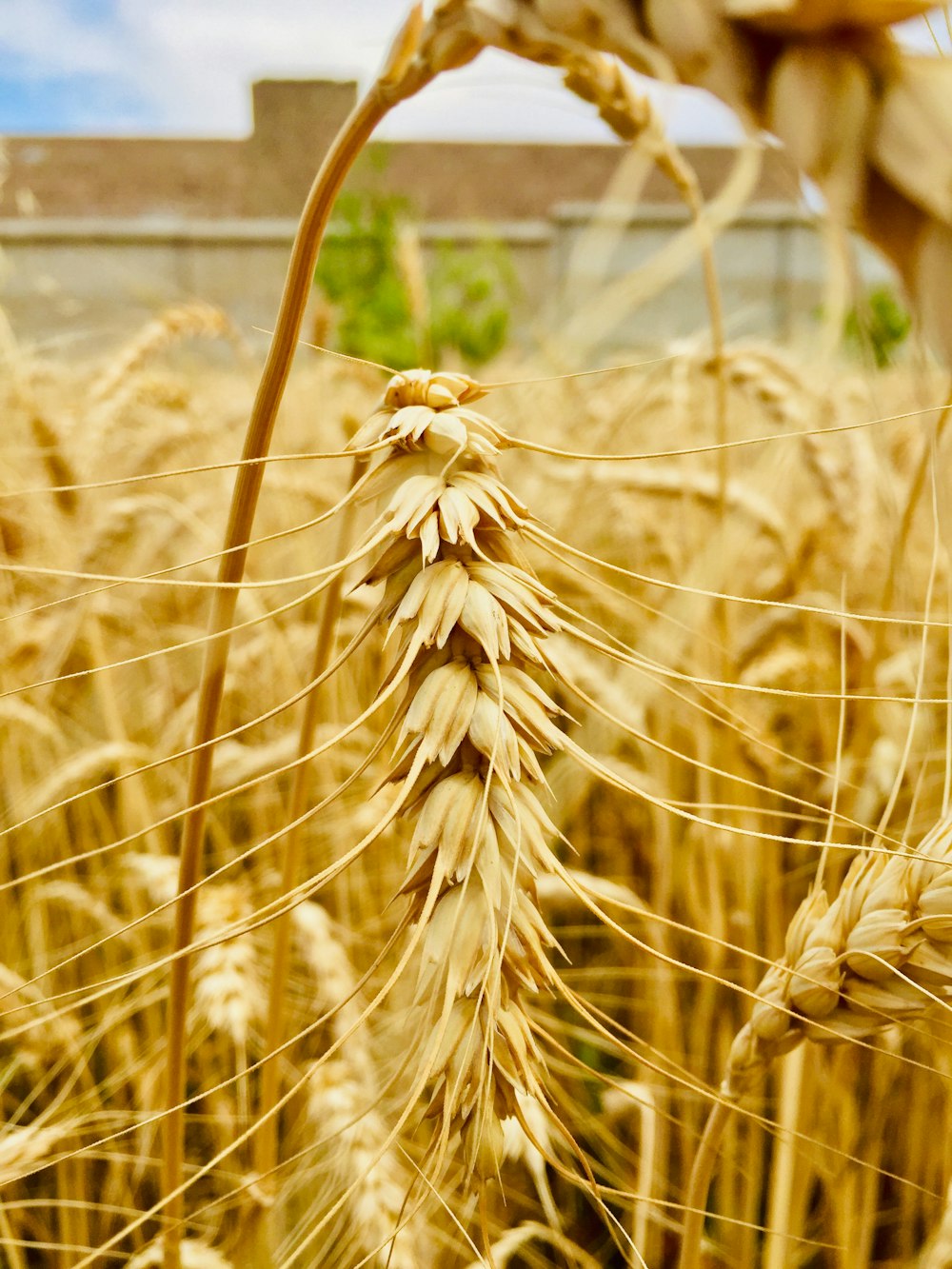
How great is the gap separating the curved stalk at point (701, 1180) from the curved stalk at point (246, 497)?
15cm

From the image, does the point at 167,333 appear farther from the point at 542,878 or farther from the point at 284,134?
the point at 284,134

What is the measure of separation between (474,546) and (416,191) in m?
11.5

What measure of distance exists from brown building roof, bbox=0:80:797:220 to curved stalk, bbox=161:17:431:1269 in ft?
32.7

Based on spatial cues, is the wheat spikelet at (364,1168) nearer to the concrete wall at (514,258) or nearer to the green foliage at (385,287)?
the green foliage at (385,287)

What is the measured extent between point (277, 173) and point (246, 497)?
34.7 feet

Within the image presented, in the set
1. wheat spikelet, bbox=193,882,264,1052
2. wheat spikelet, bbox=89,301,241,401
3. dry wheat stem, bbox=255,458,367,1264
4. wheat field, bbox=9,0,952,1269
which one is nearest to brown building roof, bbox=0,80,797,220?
wheat spikelet, bbox=89,301,241,401

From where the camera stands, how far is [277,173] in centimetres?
959

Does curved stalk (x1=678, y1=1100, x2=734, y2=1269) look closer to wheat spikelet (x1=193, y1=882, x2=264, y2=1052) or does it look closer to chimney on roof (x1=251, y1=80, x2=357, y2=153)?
wheat spikelet (x1=193, y1=882, x2=264, y2=1052)

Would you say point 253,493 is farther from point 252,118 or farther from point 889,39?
point 252,118

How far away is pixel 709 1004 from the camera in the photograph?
2.00 feet

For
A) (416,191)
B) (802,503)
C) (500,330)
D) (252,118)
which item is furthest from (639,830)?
(416,191)

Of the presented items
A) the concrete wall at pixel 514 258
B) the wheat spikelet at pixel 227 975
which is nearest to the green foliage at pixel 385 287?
the concrete wall at pixel 514 258

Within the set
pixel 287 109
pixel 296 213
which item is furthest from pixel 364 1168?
pixel 287 109

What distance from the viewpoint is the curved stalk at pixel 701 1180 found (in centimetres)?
27
